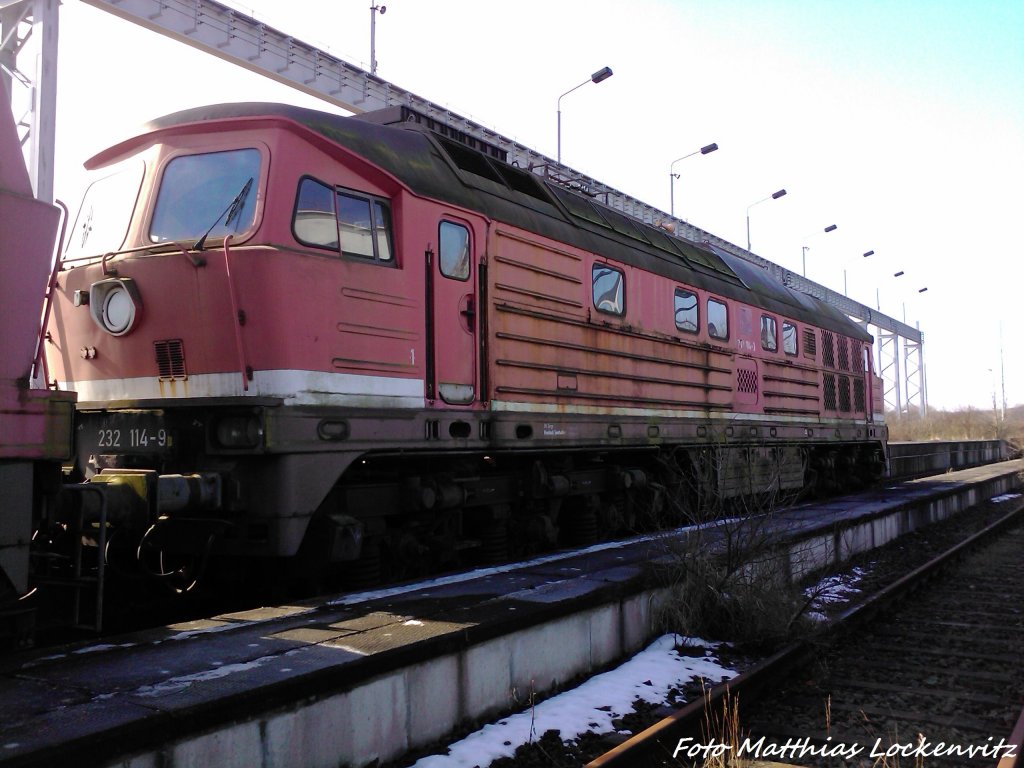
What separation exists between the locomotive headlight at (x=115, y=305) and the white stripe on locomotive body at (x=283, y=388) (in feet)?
1.33

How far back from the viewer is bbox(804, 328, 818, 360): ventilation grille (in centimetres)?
1581

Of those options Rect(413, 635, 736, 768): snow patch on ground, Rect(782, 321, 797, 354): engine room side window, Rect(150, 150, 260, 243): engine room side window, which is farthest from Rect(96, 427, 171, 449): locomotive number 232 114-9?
Rect(782, 321, 797, 354): engine room side window

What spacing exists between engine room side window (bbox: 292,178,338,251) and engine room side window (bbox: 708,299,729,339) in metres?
7.15

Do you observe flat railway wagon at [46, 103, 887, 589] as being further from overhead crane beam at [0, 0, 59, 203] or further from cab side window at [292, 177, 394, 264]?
overhead crane beam at [0, 0, 59, 203]

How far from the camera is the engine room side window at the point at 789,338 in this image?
1478cm

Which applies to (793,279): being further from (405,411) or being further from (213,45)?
(405,411)

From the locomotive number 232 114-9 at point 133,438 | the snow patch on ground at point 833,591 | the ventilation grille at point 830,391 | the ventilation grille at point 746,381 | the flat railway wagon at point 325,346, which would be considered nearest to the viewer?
the flat railway wagon at point 325,346

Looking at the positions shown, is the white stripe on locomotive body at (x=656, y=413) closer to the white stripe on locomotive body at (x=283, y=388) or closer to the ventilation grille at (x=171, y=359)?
the white stripe on locomotive body at (x=283, y=388)

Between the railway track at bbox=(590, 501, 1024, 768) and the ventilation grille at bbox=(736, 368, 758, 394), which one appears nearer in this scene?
the railway track at bbox=(590, 501, 1024, 768)

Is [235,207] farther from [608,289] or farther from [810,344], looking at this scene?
[810,344]

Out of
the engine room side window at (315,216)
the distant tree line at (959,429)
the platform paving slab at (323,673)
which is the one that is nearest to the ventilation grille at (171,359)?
the engine room side window at (315,216)

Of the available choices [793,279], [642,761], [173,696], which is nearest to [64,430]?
[173,696]

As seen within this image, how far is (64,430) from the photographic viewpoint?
4383 mm

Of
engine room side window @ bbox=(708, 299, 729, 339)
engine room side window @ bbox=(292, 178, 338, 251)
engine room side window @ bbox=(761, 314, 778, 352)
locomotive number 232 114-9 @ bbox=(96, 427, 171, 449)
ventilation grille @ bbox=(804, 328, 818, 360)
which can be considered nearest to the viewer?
locomotive number 232 114-9 @ bbox=(96, 427, 171, 449)
